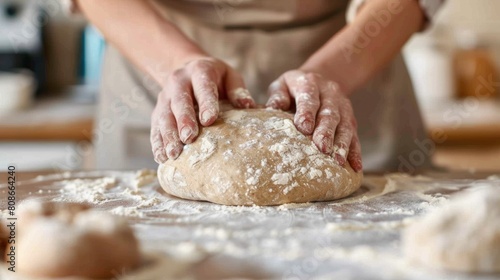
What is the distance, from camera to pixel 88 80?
Result: 125 inches

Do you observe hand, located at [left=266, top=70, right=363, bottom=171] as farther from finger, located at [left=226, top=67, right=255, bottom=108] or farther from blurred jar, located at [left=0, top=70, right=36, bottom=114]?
blurred jar, located at [left=0, top=70, right=36, bottom=114]

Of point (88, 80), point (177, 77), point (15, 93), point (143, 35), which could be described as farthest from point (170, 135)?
point (88, 80)

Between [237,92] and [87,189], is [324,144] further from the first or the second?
[87,189]

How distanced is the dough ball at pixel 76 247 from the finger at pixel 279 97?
0.53 metres

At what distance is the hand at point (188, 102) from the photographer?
1.06m

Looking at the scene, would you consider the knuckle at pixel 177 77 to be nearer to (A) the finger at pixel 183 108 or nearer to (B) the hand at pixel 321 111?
(A) the finger at pixel 183 108

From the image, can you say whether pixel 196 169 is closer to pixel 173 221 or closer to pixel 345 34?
pixel 173 221

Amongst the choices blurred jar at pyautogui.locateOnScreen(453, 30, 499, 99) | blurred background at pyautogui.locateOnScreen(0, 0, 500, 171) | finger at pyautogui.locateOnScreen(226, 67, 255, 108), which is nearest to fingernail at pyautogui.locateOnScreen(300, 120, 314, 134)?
finger at pyautogui.locateOnScreen(226, 67, 255, 108)

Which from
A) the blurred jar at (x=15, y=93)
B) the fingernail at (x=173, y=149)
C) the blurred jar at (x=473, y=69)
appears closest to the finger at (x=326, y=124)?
the fingernail at (x=173, y=149)

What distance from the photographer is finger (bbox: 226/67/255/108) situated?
1147 mm

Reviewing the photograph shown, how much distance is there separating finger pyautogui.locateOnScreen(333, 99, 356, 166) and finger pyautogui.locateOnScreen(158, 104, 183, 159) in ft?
0.88

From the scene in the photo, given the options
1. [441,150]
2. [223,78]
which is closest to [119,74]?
[223,78]

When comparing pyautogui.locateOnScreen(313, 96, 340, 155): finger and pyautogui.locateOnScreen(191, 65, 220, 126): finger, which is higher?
pyautogui.locateOnScreen(191, 65, 220, 126): finger

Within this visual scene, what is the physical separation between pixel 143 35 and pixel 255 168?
49 cm
